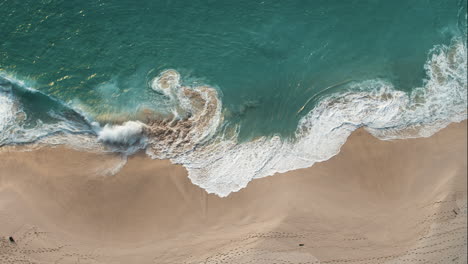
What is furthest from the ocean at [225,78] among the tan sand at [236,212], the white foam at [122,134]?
the tan sand at [236,212]

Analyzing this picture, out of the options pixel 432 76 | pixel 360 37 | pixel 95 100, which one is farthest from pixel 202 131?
pixel 432 76

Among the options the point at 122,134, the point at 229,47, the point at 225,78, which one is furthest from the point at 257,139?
the point at 122,134

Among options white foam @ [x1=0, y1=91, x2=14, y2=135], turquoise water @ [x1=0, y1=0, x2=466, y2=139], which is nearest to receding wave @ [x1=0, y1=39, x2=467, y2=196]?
white foam @ [x1=0, y1=91, x2=14, y2=135]

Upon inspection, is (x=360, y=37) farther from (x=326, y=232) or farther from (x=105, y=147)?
(x=105, y=147)

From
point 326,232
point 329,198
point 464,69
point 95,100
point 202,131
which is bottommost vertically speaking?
point 326,232

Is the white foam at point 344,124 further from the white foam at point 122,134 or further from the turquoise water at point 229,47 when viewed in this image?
the white foam at point 122,134

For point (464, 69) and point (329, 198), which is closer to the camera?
point (329, 198)
